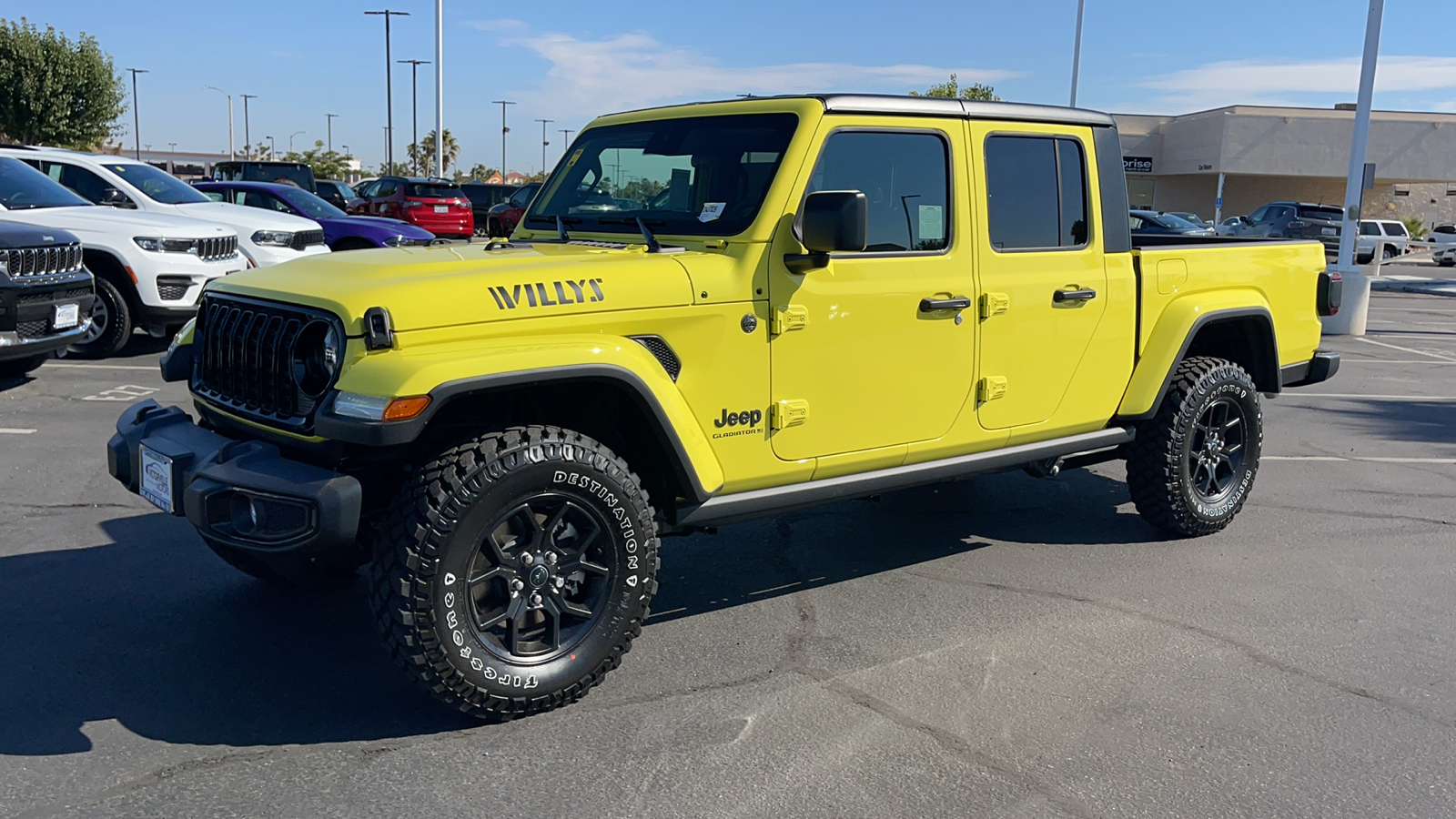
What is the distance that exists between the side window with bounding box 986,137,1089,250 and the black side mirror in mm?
1047

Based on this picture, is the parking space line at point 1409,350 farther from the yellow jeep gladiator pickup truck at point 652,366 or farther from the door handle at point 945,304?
the door handle at point 945,304

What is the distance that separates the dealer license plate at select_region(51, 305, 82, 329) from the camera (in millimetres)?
8531

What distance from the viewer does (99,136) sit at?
4778cm

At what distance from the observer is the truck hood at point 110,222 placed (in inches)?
398

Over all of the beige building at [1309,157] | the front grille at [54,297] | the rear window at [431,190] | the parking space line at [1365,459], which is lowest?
the parking space line at [1365,459]

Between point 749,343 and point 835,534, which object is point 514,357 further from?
point 835,534

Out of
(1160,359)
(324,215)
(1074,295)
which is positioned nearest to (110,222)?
(324,215)

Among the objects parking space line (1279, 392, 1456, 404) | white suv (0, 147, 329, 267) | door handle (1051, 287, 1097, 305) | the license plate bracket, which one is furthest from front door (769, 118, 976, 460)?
white suv (0, 147, 329, 267)

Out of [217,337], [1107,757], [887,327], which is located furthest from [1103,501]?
[217,337]

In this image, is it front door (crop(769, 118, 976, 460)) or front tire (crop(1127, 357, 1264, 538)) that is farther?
front tire (crop(1127, 357, 1264, 538))

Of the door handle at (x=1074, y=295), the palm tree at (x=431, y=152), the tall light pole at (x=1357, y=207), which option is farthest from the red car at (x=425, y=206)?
the palm tree at (x=431, y=152)

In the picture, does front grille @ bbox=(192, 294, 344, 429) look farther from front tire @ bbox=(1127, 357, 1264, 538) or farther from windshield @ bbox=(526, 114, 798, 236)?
front tire @ bbox=(1127, 357, 1264, 538)

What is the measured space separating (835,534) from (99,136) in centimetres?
5134

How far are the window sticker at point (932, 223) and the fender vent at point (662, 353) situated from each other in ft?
4.10
